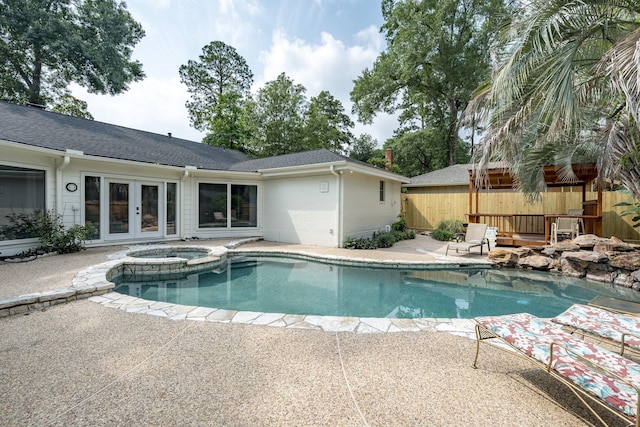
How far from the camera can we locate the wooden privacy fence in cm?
1030

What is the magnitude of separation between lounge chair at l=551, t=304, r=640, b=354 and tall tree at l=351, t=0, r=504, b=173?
17.4m

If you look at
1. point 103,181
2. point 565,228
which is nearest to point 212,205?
point 103,181

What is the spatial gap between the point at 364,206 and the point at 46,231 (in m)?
10.0

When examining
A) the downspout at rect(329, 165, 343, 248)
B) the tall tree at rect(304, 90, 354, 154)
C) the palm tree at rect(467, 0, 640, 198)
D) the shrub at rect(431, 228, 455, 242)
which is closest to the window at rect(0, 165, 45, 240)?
the downspout at rect(329, 165, 343, 248)

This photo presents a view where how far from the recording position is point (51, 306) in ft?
14.2

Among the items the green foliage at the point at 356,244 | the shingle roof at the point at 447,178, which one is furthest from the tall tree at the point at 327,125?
the green foliage at the point at 356,244

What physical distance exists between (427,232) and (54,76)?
2739 cm

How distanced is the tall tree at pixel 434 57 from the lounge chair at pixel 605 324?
57.0ft

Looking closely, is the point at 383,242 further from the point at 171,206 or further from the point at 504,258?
the point at 171,206

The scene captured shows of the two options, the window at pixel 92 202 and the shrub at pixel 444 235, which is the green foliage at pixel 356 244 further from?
the window at pixel 92 202

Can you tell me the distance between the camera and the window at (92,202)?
892 centimetres

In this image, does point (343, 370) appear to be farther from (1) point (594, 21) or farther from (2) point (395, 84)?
(2) point (395, 84)

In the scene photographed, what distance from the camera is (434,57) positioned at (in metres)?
20.8

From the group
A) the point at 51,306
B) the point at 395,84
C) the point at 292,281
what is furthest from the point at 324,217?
the point at 395,84
